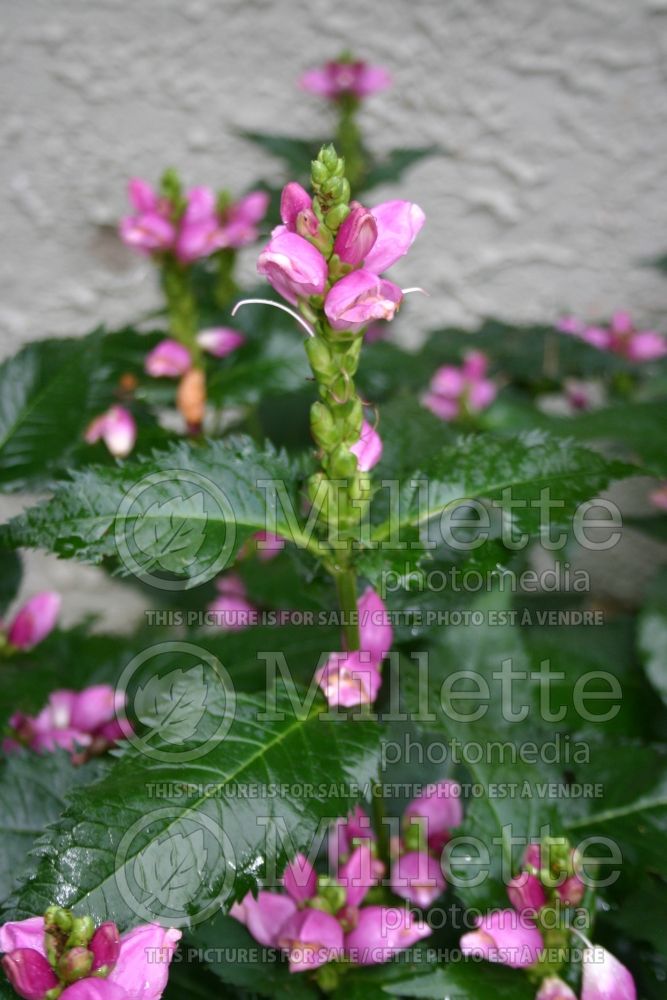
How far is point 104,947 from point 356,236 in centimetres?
34

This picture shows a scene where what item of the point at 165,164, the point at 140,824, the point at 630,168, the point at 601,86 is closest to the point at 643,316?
the point at 630,168

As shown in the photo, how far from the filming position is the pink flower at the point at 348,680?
1.51ft

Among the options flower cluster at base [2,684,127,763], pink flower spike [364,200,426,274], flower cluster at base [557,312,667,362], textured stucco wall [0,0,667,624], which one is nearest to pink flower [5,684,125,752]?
flower cluster at base [2,684,127,763]

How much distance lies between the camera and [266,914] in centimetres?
50

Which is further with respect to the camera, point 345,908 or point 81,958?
point 345,908

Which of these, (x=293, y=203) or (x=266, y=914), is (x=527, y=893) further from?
(x=293, y=203)

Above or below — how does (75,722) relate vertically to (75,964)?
above

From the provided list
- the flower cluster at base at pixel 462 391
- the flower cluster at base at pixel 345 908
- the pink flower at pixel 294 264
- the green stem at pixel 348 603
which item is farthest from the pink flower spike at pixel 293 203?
the flower cluster at base at pixel 462 391

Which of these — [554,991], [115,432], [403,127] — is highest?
[403,127]

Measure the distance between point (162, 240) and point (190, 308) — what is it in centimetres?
8

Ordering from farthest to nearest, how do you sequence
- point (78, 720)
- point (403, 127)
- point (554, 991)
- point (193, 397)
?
point (403, 127)
point (193, 397)
point (78, 720)
point (554, 991)

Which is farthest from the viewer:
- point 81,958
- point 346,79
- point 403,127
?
point 403,127

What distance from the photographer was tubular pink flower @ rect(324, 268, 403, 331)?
41 centimetres

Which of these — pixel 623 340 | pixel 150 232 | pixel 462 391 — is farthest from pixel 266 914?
pixel 623 340
